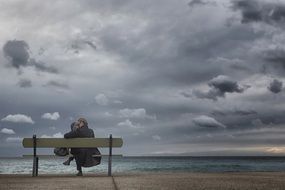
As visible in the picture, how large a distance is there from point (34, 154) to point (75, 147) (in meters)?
1.40

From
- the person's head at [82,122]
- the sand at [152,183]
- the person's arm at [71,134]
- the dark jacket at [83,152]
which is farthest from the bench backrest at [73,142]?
the sand at [152,183]

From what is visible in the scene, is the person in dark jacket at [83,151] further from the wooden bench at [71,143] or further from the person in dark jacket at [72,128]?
the wooden bench at [71,143]

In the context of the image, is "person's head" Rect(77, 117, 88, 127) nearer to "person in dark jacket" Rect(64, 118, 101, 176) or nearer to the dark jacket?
"person in dark jacket" Rect(64, 118, 101, 176)

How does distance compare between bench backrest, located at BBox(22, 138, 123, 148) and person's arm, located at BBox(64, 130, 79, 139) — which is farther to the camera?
person's arm, located at BBox(64, 130, 79, 139)

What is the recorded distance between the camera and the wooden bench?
13820 millimetres

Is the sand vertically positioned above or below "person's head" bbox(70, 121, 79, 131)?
below

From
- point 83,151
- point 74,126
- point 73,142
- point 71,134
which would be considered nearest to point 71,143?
point 73,142

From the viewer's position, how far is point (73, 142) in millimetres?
13844

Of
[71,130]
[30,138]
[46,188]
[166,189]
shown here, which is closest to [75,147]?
[71,130]

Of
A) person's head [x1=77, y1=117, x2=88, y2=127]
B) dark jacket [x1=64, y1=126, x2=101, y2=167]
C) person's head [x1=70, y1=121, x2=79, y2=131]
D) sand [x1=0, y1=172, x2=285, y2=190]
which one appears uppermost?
person's head [x1=77, y1=117, x2=88, y2=127]

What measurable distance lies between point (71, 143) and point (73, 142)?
74mm

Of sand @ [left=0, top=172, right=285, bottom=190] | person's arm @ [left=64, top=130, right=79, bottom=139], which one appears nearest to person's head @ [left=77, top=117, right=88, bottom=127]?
person's arm @ [left=64, top=130, right=79, bottom=139]

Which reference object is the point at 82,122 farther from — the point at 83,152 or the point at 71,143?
the point at 83,152

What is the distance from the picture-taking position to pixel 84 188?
8.73 meters
